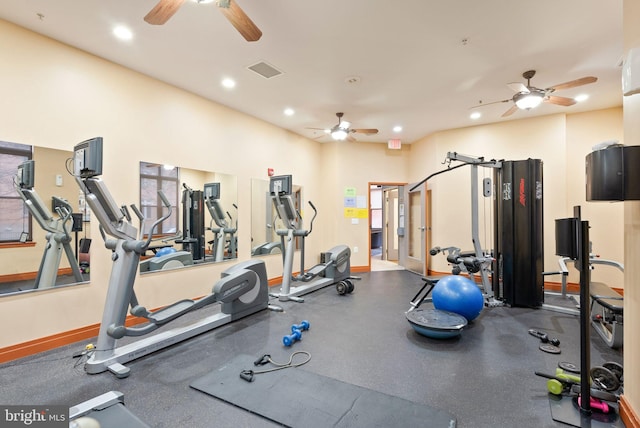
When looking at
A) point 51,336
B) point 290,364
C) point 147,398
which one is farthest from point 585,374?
point 51,336

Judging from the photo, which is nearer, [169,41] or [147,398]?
[147,398]

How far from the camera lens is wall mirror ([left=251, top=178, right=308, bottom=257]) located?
17.4 feet

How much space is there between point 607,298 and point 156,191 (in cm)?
531

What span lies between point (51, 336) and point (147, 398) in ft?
5.32

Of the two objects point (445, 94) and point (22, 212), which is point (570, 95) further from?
point (22, 212)

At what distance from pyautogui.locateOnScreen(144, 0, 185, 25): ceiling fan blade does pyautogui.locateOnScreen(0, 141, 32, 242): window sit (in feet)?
A: 6.34

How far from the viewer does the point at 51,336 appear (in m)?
2.97

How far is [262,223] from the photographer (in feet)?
17.9

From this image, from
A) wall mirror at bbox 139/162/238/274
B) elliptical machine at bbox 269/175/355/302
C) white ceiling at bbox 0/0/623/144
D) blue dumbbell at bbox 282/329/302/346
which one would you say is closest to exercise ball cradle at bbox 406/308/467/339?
blue dumbbell at bbox 282/329/302/346

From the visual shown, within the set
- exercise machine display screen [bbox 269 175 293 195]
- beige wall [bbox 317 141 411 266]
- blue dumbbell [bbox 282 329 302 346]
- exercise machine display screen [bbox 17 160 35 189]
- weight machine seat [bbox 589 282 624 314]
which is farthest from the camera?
beige wall [bbox 317 141 411 266]

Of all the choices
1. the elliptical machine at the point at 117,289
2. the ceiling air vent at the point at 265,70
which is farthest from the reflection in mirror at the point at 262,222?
Result: the elliptical machine at the point at 117,289

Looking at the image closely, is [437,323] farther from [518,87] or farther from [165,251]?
[165,251]

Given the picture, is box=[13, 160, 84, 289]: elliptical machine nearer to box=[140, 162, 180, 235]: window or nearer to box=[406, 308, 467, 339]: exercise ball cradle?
box=[140, 162, 180, 235]: window

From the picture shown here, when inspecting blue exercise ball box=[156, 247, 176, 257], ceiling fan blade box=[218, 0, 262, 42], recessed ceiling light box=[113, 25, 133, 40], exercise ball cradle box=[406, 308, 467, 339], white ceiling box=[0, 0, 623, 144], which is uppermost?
recessed ceiling light box=[113, 25, 133, 40]
